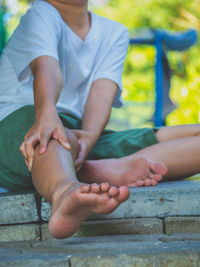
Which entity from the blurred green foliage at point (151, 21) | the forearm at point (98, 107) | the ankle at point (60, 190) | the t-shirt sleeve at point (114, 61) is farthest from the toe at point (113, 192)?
the blurred green foliage at point (151, 21)

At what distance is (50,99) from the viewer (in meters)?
1.37

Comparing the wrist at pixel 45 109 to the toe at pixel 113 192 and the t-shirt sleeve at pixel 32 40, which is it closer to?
the t-shirt sleeve at pixel 32 40

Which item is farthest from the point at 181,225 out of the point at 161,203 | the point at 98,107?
the point at 98,107

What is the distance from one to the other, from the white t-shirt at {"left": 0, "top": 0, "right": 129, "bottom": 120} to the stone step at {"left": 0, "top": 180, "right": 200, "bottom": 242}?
470mm

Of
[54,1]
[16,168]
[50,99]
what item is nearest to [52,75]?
[50,99]

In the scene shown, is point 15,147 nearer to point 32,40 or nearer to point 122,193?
point 32,40

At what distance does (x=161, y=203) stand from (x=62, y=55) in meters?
0.85

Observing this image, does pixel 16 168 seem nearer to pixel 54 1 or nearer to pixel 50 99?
pixel 50 99

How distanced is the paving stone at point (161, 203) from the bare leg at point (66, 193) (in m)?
0.17

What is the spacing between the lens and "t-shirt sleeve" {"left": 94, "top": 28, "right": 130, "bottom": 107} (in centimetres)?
190

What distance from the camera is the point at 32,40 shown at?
1.63 m

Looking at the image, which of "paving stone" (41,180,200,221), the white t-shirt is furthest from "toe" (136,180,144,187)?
the white t-shirt

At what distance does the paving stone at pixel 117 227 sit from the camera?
1261 mm

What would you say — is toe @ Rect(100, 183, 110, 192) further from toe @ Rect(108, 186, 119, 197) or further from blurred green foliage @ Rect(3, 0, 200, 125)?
blurred green foliage @ Rect(3, 0, 200, 125)
